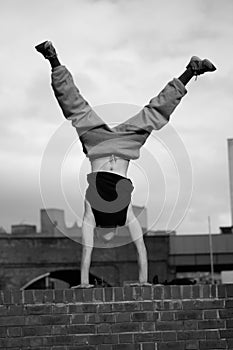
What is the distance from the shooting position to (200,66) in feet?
32.4

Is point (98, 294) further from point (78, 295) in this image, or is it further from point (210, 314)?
point (210, 314)

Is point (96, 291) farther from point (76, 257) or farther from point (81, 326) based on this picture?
point (76, 257)

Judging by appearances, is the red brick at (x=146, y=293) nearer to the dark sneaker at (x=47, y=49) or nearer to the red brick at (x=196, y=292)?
the red brick at (x=196, y=292)

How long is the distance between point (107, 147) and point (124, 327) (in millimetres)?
Result: 1979

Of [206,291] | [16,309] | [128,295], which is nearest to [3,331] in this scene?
[16,309]

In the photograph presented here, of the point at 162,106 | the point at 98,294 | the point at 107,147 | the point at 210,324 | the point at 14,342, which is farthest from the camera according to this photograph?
the point at 162,106

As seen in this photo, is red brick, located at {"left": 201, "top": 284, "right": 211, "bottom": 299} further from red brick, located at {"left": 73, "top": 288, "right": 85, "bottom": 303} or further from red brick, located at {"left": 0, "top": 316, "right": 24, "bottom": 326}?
red brick, located at {"left": 0, "top": 316, "right": 24, "bottom": 326}

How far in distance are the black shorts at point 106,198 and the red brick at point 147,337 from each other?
128 cm

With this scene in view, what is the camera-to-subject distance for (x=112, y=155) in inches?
380

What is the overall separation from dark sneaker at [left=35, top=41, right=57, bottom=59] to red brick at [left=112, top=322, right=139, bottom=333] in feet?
9.82

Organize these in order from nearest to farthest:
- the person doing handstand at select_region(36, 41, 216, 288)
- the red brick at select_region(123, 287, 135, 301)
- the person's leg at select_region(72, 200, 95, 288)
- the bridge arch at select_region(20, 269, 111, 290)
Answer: the red brick at select_region(123, 287, 135, 301) → the person's leg at select_region(72, 200, 95, 288) → the person doing handstand at select_region(36, 41, 216, 288) → the bridge arch at select_region(20, 269, 111, 290)

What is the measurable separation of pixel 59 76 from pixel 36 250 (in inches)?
873

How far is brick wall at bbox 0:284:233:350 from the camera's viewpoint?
9.02m

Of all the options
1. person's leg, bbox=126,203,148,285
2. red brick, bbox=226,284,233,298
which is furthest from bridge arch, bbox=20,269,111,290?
red brick, bbox=226,284,233,298
